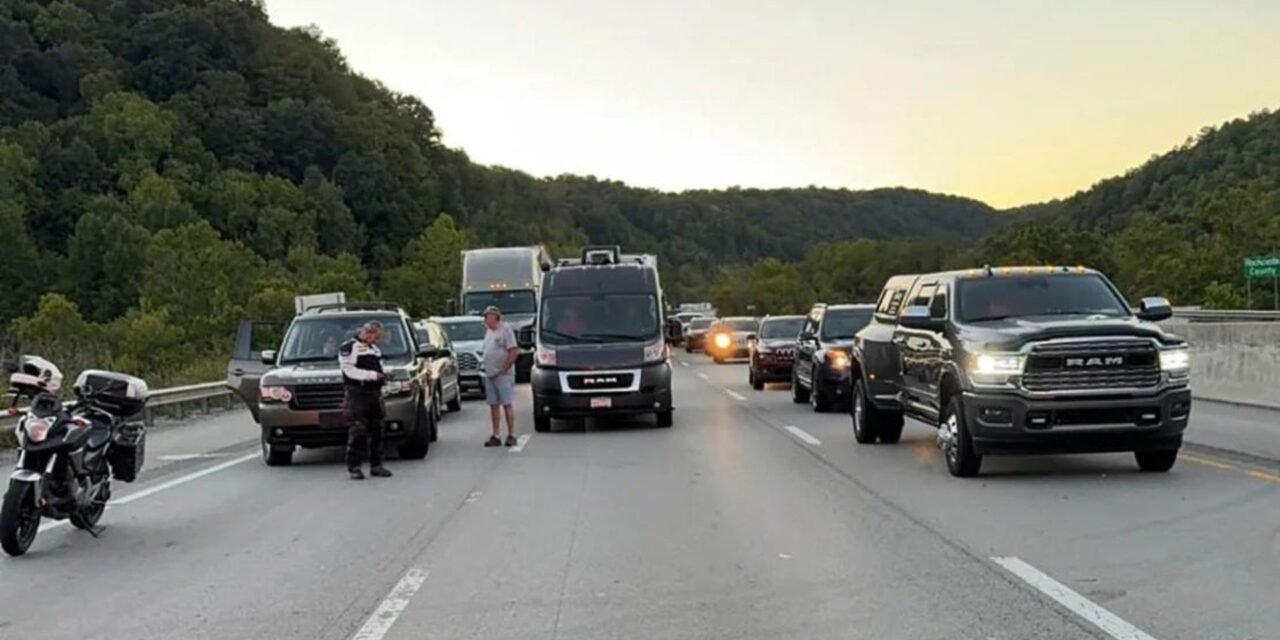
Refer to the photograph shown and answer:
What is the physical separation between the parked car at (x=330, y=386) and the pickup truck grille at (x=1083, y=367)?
24.2 feet

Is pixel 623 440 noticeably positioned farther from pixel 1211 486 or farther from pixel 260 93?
pixel 260 93

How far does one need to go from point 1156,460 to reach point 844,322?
10081 millimetres

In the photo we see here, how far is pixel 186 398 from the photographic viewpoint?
78.1ft

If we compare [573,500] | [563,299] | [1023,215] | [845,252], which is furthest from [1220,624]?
[845,252]

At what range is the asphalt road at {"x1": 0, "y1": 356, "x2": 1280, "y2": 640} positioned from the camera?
7.06m

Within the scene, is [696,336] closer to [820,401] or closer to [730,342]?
[730,342]

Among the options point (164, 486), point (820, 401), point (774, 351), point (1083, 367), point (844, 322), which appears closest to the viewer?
point (1083, 367)

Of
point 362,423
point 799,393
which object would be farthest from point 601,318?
point 362,423

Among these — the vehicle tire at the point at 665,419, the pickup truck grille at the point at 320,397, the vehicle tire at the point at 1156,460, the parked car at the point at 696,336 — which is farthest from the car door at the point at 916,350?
the parked car at the point at 696,336

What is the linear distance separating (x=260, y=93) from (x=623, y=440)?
366 ft

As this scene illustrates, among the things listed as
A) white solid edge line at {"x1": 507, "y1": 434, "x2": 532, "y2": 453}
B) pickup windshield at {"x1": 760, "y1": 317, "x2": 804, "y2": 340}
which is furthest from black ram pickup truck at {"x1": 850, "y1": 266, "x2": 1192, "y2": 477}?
pickup windshield at {"x1": 760, "y1": 317, "x2": 804, "y2": 340}

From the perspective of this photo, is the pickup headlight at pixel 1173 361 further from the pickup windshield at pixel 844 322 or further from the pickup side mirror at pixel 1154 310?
the pickup windshield at pixel 844 322

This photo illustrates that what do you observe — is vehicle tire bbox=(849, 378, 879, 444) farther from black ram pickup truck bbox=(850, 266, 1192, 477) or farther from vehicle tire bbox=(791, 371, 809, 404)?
vehicle tire bbox=(791, 371, 809, 404)

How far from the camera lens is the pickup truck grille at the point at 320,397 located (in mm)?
15062
